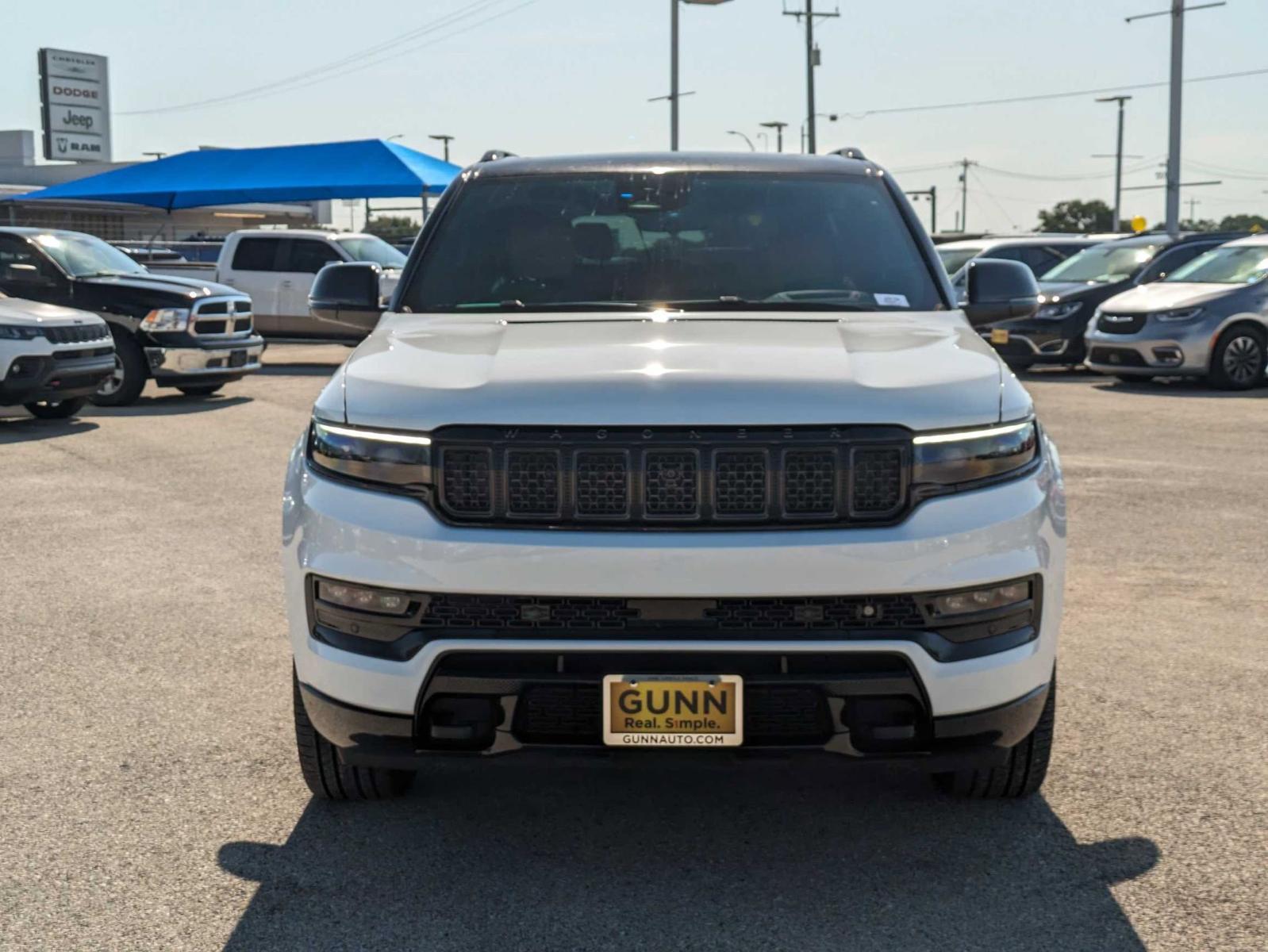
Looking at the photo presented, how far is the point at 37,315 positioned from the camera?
1419cm

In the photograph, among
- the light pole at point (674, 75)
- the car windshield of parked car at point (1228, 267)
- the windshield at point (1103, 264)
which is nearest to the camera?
the car windshield of parked car at point (1228, 267)

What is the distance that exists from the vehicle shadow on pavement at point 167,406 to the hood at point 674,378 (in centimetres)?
1224

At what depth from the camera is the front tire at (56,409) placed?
15.3m

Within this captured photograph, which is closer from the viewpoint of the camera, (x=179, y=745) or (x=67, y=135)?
(x=179, y=745)

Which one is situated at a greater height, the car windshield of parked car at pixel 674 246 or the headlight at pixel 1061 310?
the car windshield of parked car at pixel 674 246

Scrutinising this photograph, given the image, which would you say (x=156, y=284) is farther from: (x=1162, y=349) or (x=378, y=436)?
(x=378, y=436)

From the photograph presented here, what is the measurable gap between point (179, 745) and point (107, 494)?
595 centimetres

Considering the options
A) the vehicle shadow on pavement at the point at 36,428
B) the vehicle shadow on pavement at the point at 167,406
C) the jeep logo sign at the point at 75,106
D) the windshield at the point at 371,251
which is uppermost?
the jeep logo sign at the point at 75,106

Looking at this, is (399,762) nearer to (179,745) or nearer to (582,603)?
(582,603)

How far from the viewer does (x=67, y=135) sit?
90.3m

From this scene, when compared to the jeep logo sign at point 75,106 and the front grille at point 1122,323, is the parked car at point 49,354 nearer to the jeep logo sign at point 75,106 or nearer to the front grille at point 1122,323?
the front grille at point 1122,323

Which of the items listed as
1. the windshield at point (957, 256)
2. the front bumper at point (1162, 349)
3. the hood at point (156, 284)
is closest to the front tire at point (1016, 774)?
the hood at point (156, 284)

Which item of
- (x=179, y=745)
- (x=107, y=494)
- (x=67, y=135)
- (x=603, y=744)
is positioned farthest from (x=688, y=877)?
(x=67, y=135)

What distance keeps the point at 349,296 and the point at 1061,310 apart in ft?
52.2
